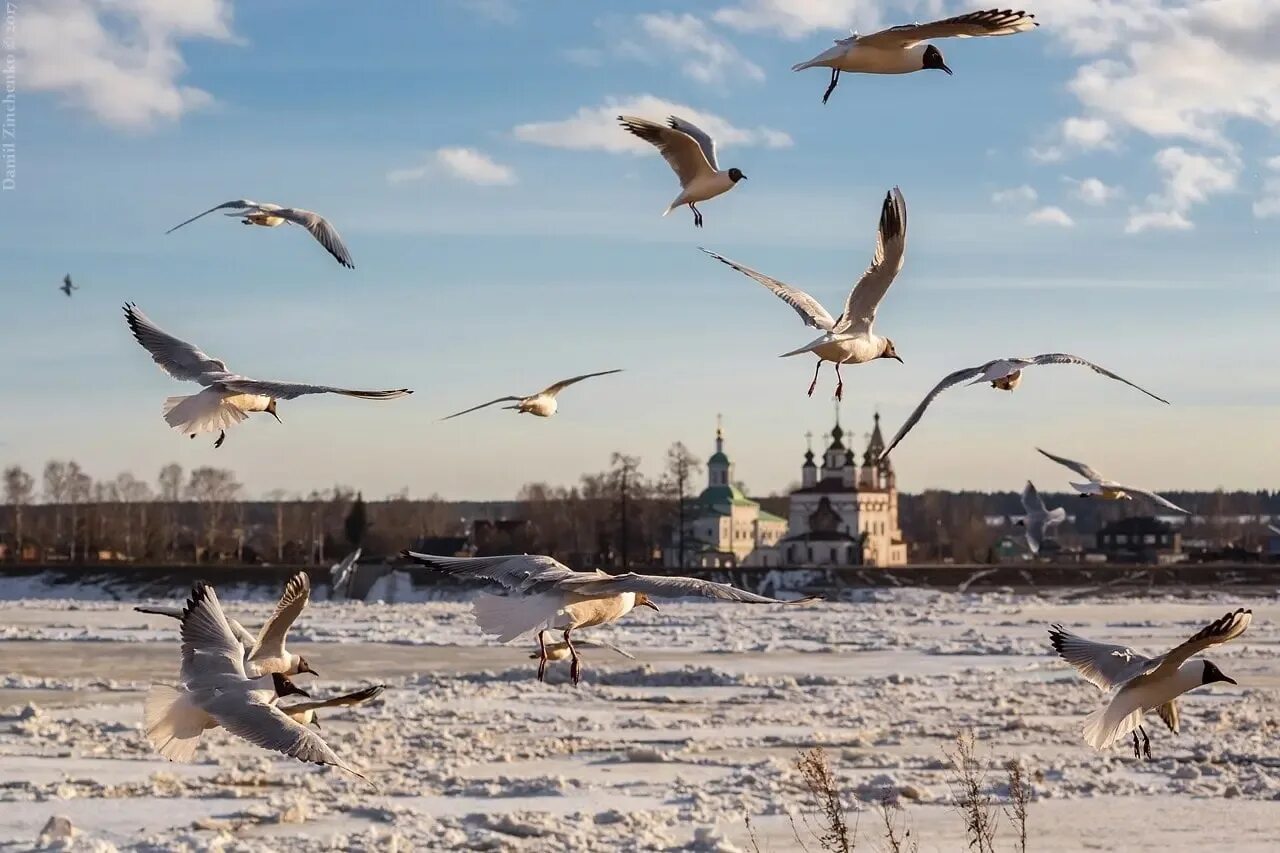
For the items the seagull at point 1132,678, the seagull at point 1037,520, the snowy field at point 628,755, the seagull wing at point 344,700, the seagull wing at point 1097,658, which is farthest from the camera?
the seagull at point 1037,520

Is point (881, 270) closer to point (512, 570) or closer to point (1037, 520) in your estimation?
point (512, 570)

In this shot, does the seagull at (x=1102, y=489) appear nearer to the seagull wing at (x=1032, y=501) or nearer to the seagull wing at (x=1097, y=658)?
the seagull wing at (x=1097, y=658)

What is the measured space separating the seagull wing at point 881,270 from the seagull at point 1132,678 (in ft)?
7.19

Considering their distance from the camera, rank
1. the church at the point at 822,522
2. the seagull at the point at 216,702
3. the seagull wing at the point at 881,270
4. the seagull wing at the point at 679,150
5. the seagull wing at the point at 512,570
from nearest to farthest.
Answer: the seagull at the point at 216,702 → the seagull wing at the point at 512,570 → the seagull wing at the point at 881,270 → the seagull wing at the point at 679,150 → the church at the point at 822,522

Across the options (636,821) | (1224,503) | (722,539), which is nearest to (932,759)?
(636,821)

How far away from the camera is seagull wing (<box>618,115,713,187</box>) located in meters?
11.6

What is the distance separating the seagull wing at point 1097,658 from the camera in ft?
30.7

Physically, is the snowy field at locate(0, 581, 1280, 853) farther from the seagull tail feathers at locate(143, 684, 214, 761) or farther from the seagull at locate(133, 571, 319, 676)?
the seagull tail feathers at locate(143, 684, 214, 761)

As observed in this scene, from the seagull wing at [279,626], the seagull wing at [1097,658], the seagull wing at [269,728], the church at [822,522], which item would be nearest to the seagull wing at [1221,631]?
the seagull wing at [1097,658]

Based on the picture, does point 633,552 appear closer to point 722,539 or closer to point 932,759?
point 722,539

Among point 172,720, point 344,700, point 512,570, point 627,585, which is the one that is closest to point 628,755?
point 512,570

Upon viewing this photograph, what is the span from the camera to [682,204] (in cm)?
1123

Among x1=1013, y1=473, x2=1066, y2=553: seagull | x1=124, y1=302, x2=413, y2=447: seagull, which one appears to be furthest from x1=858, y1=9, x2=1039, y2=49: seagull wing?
x1=1013, y1=473, x2=1066, y2=553: seagull

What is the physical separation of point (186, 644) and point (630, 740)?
12121 mm
